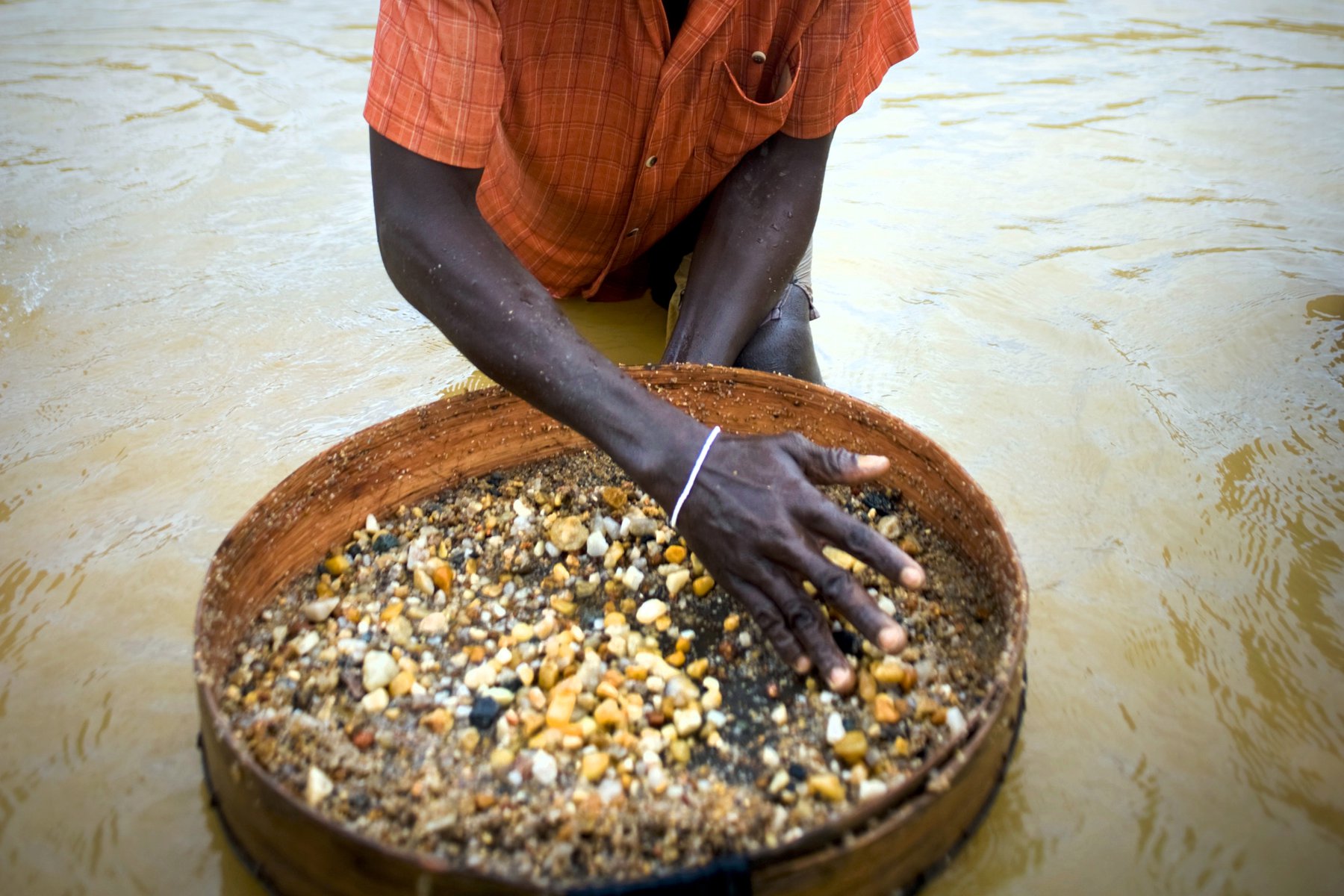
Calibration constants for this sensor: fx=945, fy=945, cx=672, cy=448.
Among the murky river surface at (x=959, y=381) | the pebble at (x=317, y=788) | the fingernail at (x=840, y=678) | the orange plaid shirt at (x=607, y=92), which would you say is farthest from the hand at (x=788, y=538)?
the orange plaid shirt at (x=607, y=92)

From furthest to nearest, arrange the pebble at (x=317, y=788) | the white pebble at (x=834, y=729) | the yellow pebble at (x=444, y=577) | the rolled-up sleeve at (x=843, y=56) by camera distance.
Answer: the rolled-up sleeve at (x=843, y=56) < the yellow pebble at (x=444, y=577) < the white pebble at (x=834, y=729) < the pebble at (x=317, y=788)

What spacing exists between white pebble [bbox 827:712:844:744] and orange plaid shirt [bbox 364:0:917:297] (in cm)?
84

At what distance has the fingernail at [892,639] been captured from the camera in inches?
37.2

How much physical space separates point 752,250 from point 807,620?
2.44ft

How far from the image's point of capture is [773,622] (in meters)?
1.06

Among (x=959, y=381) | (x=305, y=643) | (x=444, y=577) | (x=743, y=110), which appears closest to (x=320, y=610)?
(x=305, y=643)

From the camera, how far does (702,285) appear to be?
5.25 ft

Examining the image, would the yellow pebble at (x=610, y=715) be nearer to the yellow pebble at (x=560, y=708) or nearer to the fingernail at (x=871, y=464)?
the yellow pebble at (x=560, y=708)

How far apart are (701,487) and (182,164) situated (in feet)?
8.26

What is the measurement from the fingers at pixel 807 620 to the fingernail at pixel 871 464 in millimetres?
146

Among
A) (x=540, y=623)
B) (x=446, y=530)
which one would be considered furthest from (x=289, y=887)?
(x=446, y=530)

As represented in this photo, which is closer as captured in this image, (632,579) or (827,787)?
(827,787)

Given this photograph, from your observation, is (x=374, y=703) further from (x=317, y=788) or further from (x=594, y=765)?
(x=594, y=765)

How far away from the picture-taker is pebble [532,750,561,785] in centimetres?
100
